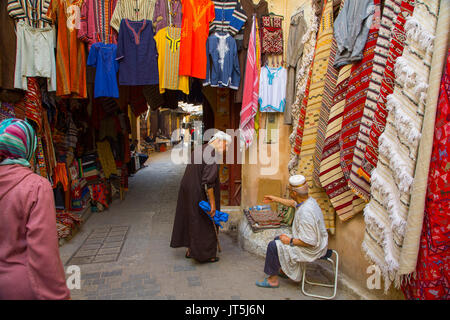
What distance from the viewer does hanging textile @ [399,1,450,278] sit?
178 cm

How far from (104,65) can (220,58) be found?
1.60m

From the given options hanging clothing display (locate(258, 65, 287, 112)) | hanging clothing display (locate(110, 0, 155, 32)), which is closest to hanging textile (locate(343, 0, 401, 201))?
hanging clothing display (locate(258, 65, 287, 112))

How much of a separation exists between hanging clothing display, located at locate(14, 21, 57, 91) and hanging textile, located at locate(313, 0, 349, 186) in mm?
3274

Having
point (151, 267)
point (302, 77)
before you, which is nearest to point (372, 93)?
point (302, 77)

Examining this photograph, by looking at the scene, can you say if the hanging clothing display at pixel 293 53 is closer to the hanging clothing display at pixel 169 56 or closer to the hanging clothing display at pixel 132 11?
the hanging clothing display at pixel 169 56

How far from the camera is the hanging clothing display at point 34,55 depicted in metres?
3.32

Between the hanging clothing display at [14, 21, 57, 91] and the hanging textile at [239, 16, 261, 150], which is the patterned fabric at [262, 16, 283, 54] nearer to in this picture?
the hanging textile at [239, 16, 261, 150]

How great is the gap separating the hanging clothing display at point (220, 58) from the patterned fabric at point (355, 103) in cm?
183

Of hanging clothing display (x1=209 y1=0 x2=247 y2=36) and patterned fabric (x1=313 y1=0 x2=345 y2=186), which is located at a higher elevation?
hanging clothing display (x1=209 y1=0 x2=247 y2=36)

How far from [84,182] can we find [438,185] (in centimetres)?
571

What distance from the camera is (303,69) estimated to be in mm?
3678

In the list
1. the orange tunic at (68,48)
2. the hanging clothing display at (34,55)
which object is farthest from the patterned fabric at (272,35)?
the hanging clothing display at (34,55)

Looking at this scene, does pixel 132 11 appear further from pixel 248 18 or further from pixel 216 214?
pixel 216 214

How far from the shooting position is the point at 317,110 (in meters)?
3.38
